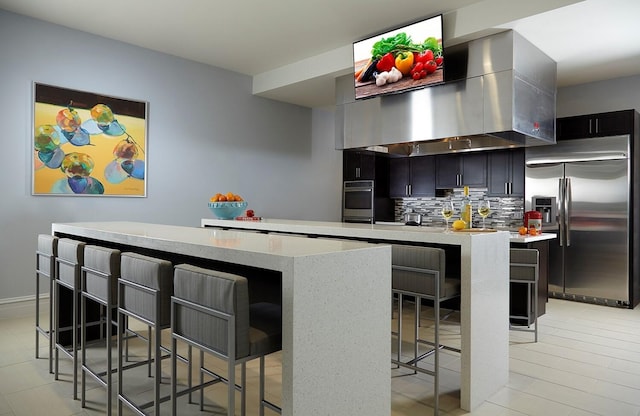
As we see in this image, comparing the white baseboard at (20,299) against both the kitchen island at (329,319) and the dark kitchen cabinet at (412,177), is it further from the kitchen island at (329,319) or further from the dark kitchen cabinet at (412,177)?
the dark kitchen cabinet at (412,177)

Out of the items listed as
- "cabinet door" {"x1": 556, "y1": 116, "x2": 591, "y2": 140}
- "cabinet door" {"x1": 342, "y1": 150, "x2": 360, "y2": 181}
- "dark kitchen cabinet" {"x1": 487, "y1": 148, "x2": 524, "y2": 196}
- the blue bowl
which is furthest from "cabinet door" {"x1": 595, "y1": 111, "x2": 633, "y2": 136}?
the blue bowl

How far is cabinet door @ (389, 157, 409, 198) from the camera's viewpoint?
693 centimetres

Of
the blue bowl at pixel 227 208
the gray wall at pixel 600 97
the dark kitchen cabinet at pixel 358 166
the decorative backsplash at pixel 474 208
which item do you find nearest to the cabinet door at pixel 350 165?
the dark kitchen cabinet at pixel 358 166

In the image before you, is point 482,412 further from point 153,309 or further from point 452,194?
point 452,194

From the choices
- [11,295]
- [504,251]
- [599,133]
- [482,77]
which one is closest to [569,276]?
[599,133]

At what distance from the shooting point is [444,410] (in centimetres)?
237

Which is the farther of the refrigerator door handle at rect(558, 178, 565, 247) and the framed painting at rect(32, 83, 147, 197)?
the refrigerator door handle at rect(558, 178, 565, 247)

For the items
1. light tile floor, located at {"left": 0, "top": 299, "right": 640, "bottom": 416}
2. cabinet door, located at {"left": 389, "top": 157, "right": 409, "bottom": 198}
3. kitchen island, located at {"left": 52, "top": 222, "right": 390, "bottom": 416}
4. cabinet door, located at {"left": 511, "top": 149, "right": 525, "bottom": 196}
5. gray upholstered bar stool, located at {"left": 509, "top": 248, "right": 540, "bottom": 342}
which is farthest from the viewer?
cabinet door, located at {"left": 389, "top": 157, "right": 409, "bottom": 198}

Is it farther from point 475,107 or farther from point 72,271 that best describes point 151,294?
point 475,107

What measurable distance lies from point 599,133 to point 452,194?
2054mm

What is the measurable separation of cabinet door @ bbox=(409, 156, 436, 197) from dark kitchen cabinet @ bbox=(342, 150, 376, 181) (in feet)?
2.01

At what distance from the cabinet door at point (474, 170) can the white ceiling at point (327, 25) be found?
1366 millimetres

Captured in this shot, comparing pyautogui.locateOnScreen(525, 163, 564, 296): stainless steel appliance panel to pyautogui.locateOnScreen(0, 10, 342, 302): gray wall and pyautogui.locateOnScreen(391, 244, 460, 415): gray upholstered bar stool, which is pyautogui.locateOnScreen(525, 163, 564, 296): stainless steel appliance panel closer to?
pyautogui.locateOnScreen(0, 10, 342, 302): gray wall

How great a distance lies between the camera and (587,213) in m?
5.06
